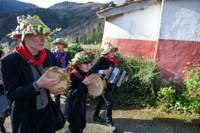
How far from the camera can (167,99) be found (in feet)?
26.3

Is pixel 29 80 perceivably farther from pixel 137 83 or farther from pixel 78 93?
pixel 137 83

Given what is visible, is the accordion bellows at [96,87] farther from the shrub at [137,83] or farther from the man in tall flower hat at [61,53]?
the shrub at [137,83]

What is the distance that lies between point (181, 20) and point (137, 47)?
1.76m

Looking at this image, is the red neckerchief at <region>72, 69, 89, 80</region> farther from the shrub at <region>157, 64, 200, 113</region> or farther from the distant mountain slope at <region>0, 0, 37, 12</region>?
the distant mountain slope at <region>0, 0, 37, 12</region>

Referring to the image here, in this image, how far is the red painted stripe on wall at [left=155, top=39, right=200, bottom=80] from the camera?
8273mm

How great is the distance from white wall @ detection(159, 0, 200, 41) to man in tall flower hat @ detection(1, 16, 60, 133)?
570 centimetres

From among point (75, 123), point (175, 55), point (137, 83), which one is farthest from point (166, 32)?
point (75, 123)

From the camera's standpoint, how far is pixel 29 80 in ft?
11.0

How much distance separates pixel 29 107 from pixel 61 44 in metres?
4.52

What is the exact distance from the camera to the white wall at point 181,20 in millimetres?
8242

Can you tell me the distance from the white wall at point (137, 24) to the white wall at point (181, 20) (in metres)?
0.53

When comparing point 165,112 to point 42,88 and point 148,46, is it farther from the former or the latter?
point 42,88

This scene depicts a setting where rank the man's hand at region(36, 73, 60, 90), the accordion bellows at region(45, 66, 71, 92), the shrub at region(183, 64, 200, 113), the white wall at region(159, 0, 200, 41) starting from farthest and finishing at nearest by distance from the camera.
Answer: the white wall at region(159, 0, 200, 41) < the shrub at region(183, 64, 200, 113) < the accordion bellows at region(45, 66, 71, 92) < the man's hand at region(36, 73, 60, 90)

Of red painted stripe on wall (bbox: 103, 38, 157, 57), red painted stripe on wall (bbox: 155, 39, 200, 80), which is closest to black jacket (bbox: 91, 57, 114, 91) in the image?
red painted stripe on wall (bbox: 155, 39, 200, 80)
